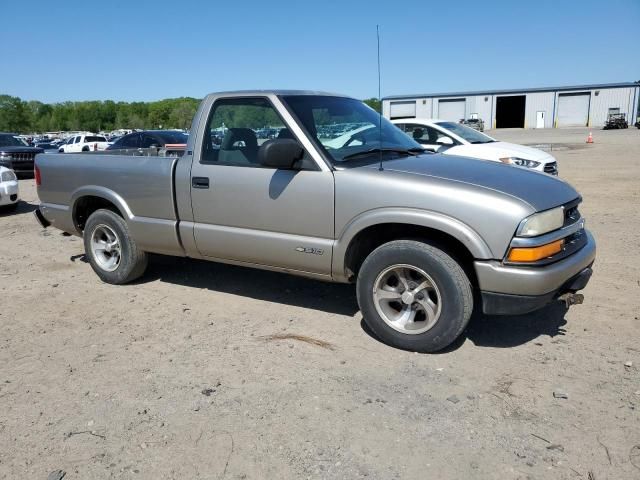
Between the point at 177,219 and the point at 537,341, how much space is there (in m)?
3.29

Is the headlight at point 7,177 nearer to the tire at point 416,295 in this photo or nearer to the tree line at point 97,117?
the tire at point 416,295

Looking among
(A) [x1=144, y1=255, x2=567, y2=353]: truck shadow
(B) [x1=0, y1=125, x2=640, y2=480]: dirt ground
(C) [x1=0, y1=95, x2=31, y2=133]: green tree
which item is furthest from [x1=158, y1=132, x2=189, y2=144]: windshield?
(C) [x1=0, y1=95, x2=31, y2=133]: green tree

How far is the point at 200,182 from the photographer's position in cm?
465

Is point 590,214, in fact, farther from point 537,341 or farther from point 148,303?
point 148,303

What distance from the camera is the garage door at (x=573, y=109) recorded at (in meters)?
64.3

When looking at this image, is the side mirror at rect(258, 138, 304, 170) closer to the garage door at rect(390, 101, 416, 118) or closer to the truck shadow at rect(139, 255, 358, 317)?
the truck shadow at rect(139, 255, 358, 317)

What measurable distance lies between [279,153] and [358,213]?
76 cm

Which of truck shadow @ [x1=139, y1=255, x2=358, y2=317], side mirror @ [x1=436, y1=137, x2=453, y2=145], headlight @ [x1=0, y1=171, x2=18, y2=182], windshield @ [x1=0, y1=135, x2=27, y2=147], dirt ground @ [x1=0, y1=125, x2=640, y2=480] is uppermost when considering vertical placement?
windshield @ [x1=0, y1=135, x2=27, y2=147]

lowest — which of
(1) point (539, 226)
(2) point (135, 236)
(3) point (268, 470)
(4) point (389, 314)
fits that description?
(3) point (268, 470)

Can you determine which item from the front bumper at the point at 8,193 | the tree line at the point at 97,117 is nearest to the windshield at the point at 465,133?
the front bumper at the point at 8,193

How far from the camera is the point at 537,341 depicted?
404 cm

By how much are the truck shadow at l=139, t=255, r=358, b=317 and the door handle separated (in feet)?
4.06

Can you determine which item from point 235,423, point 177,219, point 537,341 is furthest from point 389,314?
point 177,219

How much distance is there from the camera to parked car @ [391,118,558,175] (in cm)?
969
